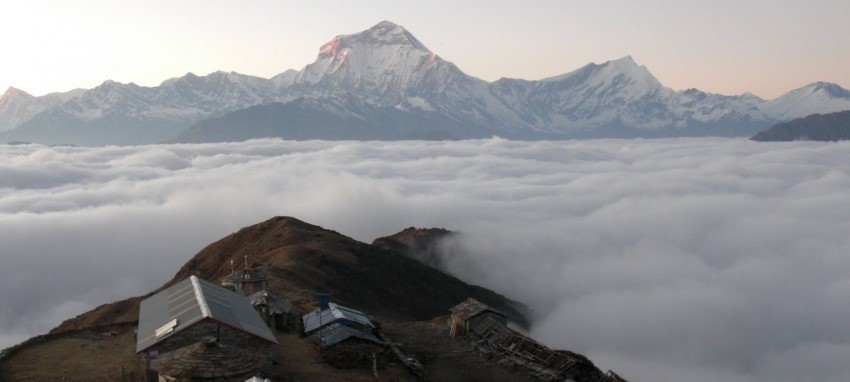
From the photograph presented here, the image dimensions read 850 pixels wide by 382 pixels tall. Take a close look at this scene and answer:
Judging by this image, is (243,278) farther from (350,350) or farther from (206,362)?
(206,362)

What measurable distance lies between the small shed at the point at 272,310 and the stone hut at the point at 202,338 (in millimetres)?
5562

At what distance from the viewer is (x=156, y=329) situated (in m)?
35.0

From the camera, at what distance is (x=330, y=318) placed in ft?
143

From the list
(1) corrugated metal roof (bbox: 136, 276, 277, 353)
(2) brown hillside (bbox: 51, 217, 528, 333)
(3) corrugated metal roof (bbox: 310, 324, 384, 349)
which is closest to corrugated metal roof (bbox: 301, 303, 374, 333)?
(3) corrugated metal roof (bbox: 310, 324, 384, 349)

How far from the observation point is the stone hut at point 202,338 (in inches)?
1217

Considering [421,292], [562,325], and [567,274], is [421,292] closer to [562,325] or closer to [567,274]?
[562,325]

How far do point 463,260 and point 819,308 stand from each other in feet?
269

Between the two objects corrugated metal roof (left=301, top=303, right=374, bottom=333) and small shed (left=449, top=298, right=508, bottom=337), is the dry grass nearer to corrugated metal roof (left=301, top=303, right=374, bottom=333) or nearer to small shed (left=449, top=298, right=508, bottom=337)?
corrugated metal roof (left=301, top=303, right=374, bottom=333)

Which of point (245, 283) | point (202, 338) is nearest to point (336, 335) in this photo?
point (202, 338)

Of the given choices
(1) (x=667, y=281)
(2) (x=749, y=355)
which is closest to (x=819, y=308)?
(1) (x=667, y=281)

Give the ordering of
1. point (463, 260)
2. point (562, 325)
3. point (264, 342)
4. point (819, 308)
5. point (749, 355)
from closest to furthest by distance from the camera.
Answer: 1. point (264, 342)
2. point (562, 325)
3. point (749, 355)
4. point (463, 260)
5. point (819, 308)

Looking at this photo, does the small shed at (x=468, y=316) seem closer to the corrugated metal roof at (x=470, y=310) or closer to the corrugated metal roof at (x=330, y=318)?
the corrugated metal roof at (x=470, y=310)

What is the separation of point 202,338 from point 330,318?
1107 cm

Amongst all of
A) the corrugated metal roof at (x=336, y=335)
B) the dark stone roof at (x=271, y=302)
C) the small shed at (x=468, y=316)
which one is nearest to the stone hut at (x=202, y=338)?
the corrugated metal roof at (x=336, y=335)
